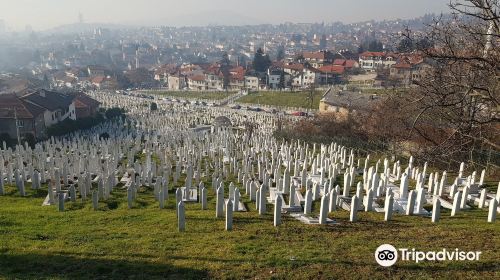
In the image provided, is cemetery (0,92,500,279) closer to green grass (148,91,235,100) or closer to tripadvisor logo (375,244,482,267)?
tripadvisor logo (375,244,482,267)

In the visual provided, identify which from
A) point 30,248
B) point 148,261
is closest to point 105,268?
point 148,261

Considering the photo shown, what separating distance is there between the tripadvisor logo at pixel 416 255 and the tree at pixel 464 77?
7.28 ft

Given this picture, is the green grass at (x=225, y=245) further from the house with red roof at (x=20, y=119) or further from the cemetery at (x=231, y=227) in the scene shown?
the house with red roof at (x=20, y=119)

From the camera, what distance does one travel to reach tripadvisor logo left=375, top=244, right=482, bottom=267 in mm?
7344

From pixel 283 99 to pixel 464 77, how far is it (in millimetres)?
52686

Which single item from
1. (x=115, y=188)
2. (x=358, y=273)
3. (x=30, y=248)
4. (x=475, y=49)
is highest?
(x=475, y=49)

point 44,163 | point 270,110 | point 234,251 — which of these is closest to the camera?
point 234,251

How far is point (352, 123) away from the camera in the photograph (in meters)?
30.9

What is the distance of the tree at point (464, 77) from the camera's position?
779cm

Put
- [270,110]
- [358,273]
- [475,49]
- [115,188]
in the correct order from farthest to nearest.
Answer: [270,110] → [115,188] → [475,49] → [358,273]

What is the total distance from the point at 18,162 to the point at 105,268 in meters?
14.1

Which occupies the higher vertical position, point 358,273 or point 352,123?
point 358,273

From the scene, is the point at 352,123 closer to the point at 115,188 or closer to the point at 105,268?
the point at 115,188

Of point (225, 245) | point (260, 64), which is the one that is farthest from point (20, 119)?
point (260, 64)
